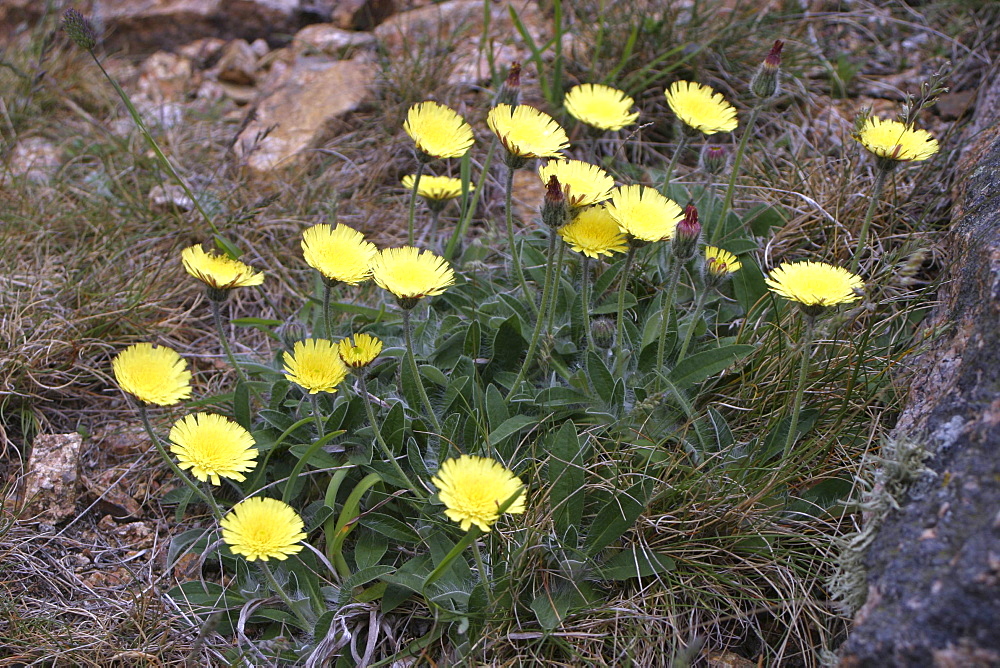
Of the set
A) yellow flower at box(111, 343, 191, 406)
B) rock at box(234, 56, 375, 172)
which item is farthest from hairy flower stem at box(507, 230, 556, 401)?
rock at box(234, 56, 375, 172)

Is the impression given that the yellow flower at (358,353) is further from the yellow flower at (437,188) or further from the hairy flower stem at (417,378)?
the yellow flower at (437,188)

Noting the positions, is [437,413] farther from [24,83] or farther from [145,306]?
[24,83]

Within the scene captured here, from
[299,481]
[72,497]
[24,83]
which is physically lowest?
[72,497]

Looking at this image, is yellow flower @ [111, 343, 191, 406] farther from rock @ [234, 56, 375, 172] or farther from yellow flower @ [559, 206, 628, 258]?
rock @ [234, 56, 375, 172]

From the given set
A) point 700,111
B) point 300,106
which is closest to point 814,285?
point 700,111

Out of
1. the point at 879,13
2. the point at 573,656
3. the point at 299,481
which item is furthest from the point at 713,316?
the point at 879,13

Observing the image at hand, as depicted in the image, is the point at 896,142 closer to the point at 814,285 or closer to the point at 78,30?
the point at 814,285
